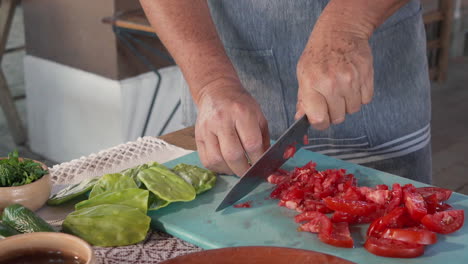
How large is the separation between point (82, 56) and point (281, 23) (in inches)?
95.7

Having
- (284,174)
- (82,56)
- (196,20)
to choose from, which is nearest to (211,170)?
(284,174)

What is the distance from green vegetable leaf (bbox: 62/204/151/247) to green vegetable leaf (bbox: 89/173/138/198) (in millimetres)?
128

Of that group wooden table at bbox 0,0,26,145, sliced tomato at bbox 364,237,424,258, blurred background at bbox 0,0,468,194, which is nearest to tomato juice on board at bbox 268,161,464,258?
sliced tomato at bbox 364,237,424,258

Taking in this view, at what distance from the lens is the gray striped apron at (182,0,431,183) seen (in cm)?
179

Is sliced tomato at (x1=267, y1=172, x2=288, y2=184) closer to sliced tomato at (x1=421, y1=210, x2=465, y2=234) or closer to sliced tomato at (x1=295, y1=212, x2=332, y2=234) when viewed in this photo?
sliced tomato at (x1=295, y1=212, x2=332, y2=234)

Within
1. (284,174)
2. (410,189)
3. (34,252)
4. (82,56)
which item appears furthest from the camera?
(82,56)

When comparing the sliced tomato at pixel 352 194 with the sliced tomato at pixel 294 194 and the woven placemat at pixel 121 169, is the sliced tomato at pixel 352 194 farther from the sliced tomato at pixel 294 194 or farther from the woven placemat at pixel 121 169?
the woven placemat at pixel 121 169

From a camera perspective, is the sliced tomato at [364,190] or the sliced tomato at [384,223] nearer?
the sliced tomato at [384,223]

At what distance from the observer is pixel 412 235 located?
122cm

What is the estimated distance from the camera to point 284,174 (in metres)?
1.54

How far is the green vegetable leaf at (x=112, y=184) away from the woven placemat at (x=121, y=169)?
0.24 ft

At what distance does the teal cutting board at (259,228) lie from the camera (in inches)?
48.4

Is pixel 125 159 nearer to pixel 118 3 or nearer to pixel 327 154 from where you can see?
pixel 327 154

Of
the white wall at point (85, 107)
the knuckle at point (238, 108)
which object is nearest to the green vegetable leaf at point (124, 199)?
the knuckle at point (238, 108)
